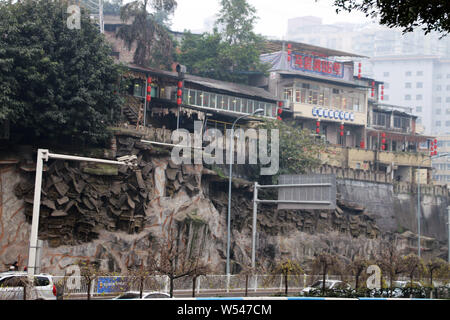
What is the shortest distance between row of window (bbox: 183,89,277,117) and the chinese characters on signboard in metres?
9.09

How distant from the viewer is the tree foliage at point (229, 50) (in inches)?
2344

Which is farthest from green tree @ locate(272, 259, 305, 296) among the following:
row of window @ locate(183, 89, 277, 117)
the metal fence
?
row of window @ locate(183, 89, 277, 117)

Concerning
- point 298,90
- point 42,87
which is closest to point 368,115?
point 298,90

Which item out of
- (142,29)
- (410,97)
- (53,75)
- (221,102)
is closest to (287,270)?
(53,75)

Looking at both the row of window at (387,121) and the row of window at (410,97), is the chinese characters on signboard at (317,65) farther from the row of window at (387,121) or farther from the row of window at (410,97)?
the row of window at (410,97)

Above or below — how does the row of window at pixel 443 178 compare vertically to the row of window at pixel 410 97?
below

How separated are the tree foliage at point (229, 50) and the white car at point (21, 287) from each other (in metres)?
40.9

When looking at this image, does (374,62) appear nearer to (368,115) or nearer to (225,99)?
(368,115)

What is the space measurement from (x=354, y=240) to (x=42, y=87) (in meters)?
30.8

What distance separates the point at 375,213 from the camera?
5684cm

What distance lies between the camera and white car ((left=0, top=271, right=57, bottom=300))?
58.1 feet

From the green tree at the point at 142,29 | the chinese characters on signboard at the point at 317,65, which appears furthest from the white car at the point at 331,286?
the chinese characters on signboard at the point at 317,65
